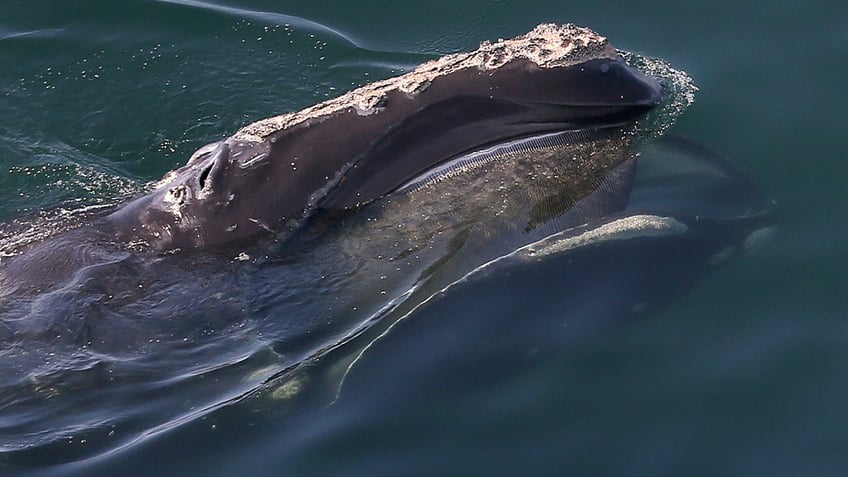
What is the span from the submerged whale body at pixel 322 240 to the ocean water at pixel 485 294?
189mm

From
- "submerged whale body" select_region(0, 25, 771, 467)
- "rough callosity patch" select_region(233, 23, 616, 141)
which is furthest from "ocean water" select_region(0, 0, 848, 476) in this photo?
"rough callosity patch" select_region(233, 23, 616, 141)

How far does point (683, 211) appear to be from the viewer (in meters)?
8.70

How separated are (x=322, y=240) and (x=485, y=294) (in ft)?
4.06

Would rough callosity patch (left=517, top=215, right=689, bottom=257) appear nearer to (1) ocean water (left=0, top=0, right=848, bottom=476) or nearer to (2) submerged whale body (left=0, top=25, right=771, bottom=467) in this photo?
(2) submerged whale body (left=0, top=25, right=771, bottom=467)

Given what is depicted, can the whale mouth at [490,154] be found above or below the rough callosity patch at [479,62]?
below

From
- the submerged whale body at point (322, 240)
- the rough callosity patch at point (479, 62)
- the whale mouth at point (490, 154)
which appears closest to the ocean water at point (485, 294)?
the submerged whale body at point (322, 240)

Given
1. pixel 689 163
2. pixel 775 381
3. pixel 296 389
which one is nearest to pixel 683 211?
pixel 689 163

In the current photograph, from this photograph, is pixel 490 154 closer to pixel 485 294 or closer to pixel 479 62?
pixel 479 62

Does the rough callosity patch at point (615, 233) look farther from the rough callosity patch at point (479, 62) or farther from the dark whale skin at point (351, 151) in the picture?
the rough callosity patch at point (479, 62)

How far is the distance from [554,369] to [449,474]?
4.02 feet

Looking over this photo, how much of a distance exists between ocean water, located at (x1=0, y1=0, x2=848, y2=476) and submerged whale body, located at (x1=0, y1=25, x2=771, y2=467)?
0.62 feet

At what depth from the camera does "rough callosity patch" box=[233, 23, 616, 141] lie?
787 centimetres

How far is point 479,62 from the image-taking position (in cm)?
810

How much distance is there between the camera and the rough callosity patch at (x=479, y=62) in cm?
787
